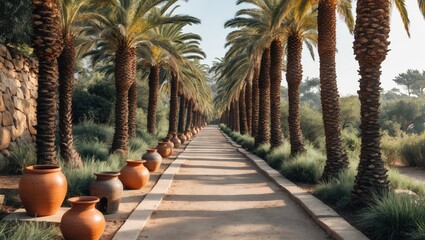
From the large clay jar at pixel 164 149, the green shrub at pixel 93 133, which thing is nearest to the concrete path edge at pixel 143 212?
the large clay jar at pixel 164 149

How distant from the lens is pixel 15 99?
45.6 ft

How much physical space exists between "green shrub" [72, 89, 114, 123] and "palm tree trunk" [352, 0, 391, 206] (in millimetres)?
21829

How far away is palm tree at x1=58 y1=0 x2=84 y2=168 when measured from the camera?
40.6ft

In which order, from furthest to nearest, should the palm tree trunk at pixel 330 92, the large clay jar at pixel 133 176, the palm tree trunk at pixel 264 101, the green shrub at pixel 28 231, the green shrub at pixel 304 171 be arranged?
the palm tree trunk at pixel 264 101 → the green shrub at pixel 304 171 → the palm tree trunk at pixel 330 92 → the large clay jar at pixel 133 176 → the green shrub at pixel 28 231

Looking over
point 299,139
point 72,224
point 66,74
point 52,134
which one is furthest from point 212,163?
point 72,224

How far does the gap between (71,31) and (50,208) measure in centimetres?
904

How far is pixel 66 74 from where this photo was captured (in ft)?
44.1

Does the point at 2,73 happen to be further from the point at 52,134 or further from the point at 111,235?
the point at 111,235

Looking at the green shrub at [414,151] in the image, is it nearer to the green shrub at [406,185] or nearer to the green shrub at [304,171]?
the green shrub at [304,171]

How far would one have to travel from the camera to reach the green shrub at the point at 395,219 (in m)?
6.17

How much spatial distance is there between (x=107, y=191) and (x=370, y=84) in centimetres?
629

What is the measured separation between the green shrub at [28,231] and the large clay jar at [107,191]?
1393 millimetres

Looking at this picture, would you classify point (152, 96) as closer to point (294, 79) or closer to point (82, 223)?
point (294, 79)

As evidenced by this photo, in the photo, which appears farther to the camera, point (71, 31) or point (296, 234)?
point (71, 31)
